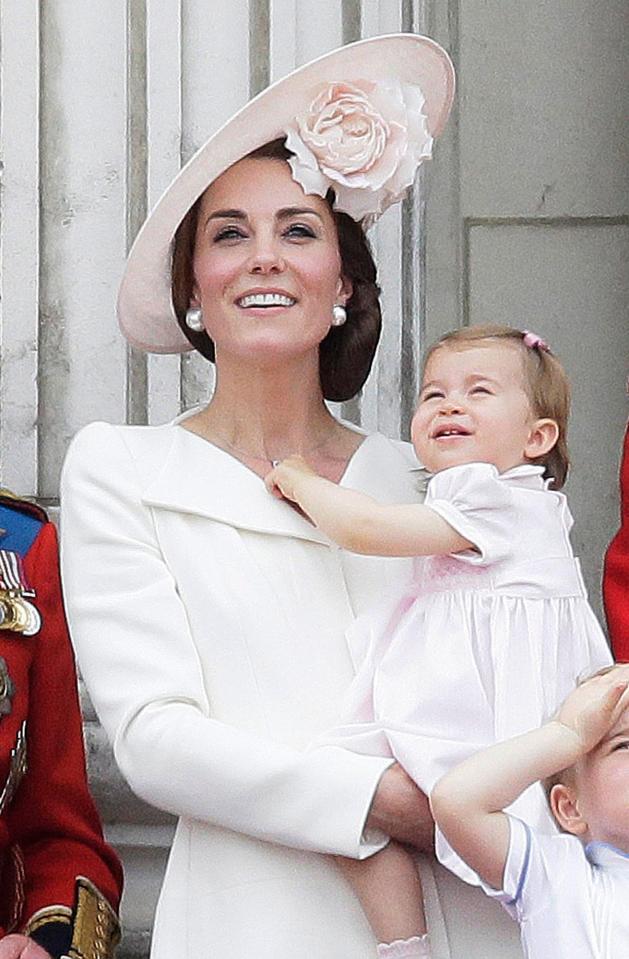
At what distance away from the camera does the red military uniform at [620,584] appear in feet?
9.78

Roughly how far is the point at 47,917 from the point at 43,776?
0.18 meters

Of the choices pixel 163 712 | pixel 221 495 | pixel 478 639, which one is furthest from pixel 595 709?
pixel 221 495

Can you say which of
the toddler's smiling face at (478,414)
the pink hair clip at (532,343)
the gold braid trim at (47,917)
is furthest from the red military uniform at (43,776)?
the pink hair clip at (532,343)

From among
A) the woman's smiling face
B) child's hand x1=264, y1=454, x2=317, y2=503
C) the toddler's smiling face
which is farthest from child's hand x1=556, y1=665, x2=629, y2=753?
the woman's smiling face

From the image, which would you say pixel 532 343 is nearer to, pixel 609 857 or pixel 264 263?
pixel 264 263

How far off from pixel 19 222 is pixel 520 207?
0.85m

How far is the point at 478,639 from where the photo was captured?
8.72 feet

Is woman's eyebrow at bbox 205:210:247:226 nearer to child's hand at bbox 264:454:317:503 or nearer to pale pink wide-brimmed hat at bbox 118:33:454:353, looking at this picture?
pale pink wide-brimmed hat at bbox 118:33:454:353

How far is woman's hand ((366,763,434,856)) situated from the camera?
102 inches

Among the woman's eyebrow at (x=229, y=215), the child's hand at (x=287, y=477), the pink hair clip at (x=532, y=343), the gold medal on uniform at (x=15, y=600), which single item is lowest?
the gold medal on uniform at (x=15, y=600)

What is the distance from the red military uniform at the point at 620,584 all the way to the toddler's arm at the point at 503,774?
0.53m

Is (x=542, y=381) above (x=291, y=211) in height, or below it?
below

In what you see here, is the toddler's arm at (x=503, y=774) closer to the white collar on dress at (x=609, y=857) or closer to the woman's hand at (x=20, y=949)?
the white collar on dress at (x=609, y=857)

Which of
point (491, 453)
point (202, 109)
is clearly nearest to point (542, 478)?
point (491, 453)
